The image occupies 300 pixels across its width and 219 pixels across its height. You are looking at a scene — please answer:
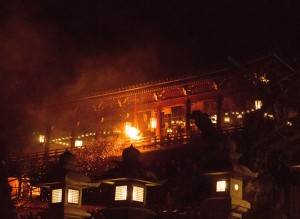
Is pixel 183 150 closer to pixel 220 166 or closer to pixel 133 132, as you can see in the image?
pixel 133 132

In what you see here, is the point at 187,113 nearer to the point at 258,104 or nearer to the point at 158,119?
the point at 158,119

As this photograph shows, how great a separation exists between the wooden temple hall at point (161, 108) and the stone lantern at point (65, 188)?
1191 cm

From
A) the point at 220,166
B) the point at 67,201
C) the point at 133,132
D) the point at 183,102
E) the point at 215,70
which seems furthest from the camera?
the point at 133,132

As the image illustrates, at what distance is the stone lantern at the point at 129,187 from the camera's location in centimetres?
975

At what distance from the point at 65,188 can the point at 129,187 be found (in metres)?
1.71

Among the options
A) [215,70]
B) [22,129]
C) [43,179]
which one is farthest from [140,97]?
[43,179]

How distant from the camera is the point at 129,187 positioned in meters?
9.88

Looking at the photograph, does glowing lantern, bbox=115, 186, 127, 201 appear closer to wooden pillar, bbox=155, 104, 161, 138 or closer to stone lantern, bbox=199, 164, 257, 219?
stone lantern, bbox=199, 164, 257, 219

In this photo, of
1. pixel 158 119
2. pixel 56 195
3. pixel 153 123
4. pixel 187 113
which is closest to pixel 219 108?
pixel 187 113

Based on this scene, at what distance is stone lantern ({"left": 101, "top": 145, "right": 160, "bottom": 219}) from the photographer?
32.0ft

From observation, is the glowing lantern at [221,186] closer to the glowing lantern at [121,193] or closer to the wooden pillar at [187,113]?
the glowing lantern at [121,193]

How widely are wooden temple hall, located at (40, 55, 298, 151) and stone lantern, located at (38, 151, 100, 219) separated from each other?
11.9 m

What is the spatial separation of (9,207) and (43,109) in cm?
2005

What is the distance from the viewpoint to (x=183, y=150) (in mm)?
21391
